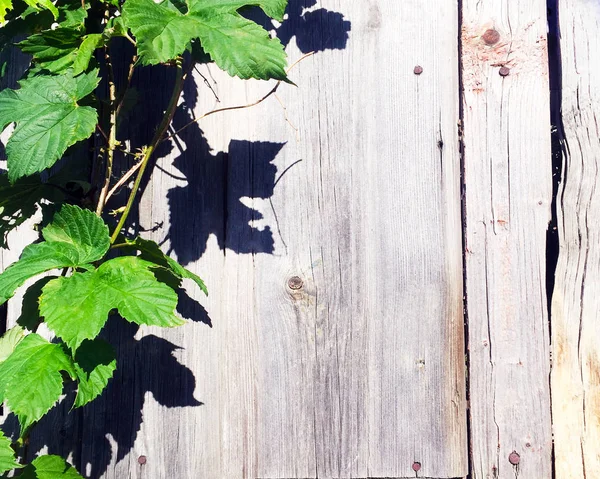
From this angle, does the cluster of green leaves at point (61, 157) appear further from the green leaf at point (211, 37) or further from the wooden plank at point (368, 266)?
the wooden plank at point (368, 266)

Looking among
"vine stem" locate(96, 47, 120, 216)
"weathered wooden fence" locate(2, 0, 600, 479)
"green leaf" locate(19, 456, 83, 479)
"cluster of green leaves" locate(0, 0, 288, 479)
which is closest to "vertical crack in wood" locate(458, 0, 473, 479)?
"weathered wooden fence" locate(2, 0, 600, 479)

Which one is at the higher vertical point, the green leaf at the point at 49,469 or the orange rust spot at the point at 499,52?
the orange rust spot at the point at 499,52

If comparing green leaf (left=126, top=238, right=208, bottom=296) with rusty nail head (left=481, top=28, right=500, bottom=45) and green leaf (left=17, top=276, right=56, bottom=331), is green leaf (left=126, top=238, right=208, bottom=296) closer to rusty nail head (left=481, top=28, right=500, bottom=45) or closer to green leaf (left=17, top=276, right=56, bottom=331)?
green leaf (left=17, top=276, right=56, bottom=331)

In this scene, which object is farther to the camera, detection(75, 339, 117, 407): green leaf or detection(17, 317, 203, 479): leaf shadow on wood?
detection(17, 317, 203, 479): leaf shadow on wood

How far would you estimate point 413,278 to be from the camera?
1.59 metres

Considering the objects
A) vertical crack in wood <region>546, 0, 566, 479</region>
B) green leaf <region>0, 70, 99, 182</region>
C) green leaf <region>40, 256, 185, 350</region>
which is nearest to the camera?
green leaf <region>40, 256, 185, 350</region>

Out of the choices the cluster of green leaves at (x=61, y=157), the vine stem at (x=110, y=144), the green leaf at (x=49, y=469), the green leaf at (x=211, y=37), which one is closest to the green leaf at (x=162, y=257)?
the cluster of green leaves at (x=61, y=157)

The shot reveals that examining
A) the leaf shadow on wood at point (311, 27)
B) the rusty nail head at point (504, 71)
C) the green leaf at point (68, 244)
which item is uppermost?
the leaf shadow on wood at point (311, 27)

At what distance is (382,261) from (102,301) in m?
0.75


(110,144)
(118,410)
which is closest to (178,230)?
(110,144)

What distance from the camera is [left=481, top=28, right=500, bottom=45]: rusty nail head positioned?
1607 mm

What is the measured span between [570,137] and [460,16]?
440mm

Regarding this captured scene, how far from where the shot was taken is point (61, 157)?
130 centimetres

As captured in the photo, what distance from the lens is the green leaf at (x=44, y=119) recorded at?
1.24 metres
